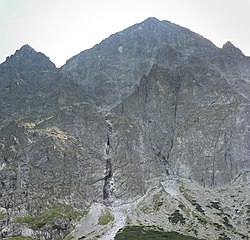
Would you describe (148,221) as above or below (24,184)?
below

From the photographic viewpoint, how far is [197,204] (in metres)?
179

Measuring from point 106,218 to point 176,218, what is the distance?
1097 inches

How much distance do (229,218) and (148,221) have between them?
3262 cm

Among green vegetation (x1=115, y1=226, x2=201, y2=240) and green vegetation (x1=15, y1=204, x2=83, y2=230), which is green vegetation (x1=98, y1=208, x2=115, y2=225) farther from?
green vegetation (x1=115, y1=226, x2=201, y2=240)

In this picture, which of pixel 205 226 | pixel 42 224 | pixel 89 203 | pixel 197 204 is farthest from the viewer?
pixel 89 203

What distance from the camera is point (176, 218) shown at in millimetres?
163375

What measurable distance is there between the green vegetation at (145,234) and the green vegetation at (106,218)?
14659 mm

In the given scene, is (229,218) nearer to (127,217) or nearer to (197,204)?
(197,204)

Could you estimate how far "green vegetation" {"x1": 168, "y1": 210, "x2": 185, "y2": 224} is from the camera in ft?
526

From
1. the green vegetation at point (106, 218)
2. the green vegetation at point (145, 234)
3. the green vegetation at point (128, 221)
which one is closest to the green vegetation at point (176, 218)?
the green vegetation at point (145, 234)

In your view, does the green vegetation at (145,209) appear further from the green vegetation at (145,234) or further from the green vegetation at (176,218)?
the green vegetation at (145,234)

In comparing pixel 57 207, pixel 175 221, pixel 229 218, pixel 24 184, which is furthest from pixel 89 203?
pixel 229 218

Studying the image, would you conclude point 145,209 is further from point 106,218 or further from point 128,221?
point 106,218

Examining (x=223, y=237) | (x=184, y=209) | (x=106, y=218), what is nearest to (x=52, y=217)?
(x=106, y=218)
